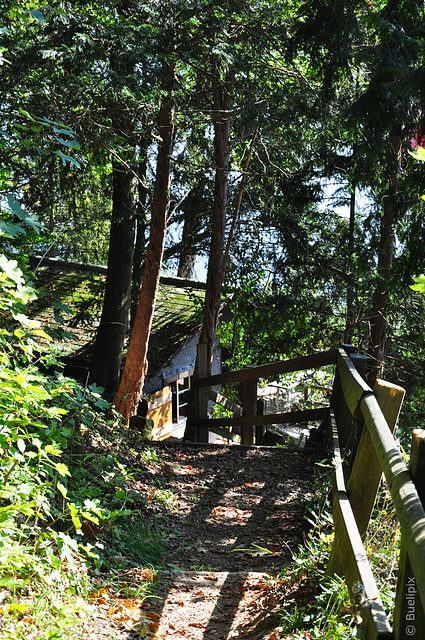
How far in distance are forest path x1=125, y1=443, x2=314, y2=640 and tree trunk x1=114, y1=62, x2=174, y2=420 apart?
106 centimetres

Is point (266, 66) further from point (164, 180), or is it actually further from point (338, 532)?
point (338, 532)

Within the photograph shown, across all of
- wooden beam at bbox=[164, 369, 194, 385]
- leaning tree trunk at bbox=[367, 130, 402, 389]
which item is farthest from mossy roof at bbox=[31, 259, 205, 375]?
leaning tree trunk at bbox=[367, 130, 402, 389]

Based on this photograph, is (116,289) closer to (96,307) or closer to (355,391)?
(96,307)

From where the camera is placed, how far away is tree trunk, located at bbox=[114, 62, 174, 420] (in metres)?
8.51

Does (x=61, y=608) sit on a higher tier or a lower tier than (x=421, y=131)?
lower

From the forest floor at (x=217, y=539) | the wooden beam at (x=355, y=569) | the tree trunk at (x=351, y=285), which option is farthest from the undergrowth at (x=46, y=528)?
the tree trunk at (x=351, y=285)

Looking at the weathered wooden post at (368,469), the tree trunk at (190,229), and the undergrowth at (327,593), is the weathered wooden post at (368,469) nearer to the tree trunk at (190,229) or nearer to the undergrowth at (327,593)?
the undergrowth at (327,593)

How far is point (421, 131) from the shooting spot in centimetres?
681

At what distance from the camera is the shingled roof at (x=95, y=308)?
13.0m

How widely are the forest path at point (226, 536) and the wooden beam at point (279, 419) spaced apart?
0.43 meters

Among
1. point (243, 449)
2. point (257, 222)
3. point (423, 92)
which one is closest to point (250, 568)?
point (243, 449)

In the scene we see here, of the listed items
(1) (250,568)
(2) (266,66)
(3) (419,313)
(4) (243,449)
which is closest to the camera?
(1) (250,568)

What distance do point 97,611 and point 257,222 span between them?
11.8 meters

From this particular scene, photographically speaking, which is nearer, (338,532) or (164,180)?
(338,532)
